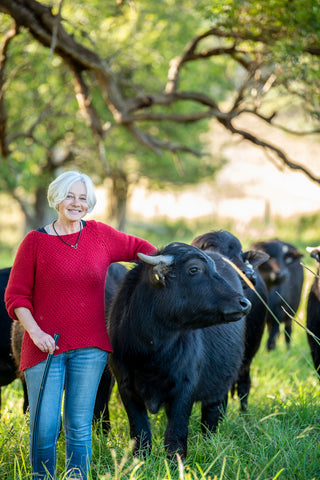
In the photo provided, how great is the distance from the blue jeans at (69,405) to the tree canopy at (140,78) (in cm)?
439

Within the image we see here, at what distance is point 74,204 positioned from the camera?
12.1 ft

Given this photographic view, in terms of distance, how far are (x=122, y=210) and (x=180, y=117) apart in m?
19.7

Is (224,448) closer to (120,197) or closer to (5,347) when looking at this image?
(5,347)

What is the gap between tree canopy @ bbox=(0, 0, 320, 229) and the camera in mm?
7352

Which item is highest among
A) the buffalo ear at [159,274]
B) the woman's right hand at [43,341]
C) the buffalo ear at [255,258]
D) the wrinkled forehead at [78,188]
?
the wrinkled forehead at [78,188]

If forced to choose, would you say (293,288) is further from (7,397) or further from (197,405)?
(7,397)

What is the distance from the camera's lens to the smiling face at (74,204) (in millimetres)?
3678

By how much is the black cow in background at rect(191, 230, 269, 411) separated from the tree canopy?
1976mm

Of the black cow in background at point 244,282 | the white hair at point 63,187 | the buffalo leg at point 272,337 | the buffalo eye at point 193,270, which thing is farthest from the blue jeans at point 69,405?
the buffalo leg at point 272,337

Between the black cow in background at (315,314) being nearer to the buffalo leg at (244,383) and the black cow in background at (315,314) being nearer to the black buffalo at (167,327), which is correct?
the buffalo leg at (244,383)

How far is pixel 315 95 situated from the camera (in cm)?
755

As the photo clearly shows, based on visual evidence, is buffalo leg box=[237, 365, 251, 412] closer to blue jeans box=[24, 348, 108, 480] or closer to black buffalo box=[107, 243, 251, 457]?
black buffalo box=[107, 243, 251, 457]

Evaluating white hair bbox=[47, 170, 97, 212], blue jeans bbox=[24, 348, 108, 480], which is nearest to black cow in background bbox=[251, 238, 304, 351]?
blue jeans bbox=[24, 348, 108, 480]

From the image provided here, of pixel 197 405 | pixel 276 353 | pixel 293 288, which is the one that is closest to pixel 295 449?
pixel 197 405
